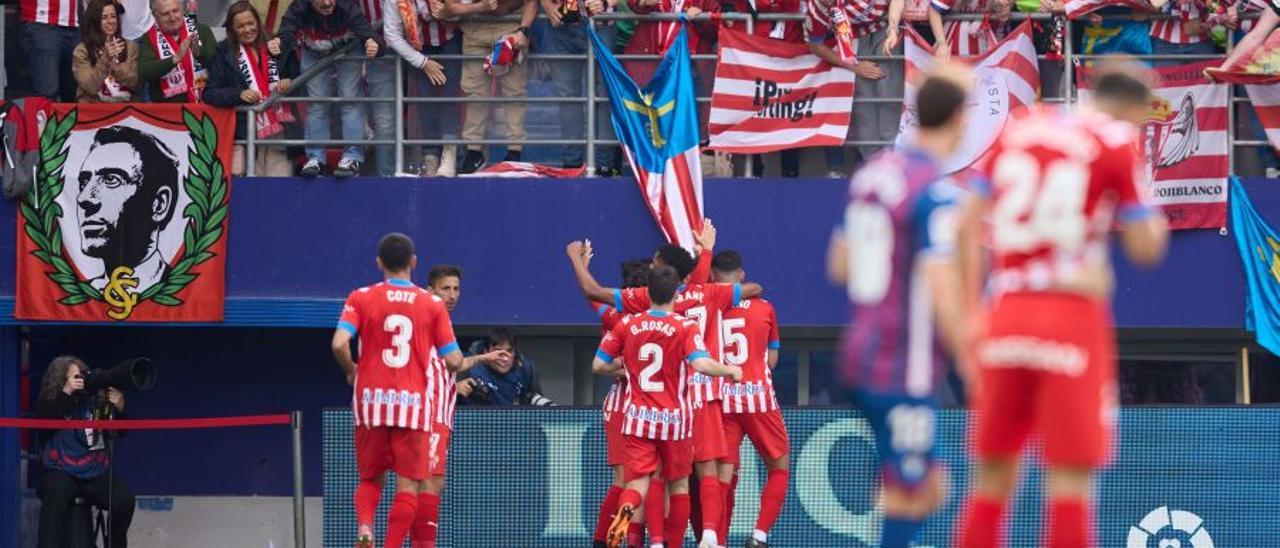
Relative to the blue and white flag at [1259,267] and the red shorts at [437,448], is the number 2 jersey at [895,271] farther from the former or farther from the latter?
the blue and white flag at [1259,267]

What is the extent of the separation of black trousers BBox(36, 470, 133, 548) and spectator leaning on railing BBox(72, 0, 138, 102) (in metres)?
3.12

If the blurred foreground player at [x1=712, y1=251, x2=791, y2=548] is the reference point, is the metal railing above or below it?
above

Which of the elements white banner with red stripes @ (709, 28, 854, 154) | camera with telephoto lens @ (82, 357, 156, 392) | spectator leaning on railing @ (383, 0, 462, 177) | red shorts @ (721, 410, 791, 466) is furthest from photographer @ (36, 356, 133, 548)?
white banner with red stripes @ (709, 28, 854, 154)

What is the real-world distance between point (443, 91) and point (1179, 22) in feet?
19.1

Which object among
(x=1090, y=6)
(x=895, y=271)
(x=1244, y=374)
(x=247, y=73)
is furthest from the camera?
(x=1244, y=374)

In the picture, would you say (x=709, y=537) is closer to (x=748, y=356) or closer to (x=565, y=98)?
(x=748, y=356)

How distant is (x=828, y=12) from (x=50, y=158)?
6.32 meters

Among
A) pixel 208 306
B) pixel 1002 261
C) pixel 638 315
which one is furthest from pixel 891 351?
pixel 208 306

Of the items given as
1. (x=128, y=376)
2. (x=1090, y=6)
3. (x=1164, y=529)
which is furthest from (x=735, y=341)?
(x=128, y=376)

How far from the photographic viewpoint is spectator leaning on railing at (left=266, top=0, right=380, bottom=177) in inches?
662

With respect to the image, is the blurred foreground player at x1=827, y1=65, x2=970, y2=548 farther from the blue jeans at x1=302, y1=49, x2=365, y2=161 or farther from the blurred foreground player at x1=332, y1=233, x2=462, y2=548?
the blue jeans at x1=302, y1=49, x2=365, y2=161

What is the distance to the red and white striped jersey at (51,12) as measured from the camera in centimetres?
1719

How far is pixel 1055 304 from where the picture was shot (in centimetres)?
864

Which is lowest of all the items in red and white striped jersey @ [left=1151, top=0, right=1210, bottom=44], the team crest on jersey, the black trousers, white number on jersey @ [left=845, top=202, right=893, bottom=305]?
the black trousers
